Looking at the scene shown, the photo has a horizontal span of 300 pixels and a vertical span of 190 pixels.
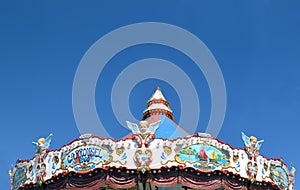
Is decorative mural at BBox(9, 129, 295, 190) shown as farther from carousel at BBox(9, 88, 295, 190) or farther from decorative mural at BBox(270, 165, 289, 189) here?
decorative mural at BBox(270, 165, 289, 189)

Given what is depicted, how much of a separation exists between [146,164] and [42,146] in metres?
4.28

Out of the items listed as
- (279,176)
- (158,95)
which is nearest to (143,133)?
(279,176)

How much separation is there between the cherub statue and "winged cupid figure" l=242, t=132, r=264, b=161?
755cm

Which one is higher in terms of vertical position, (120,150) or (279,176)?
(120,150)

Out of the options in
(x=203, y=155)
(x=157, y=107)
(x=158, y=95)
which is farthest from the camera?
(x=158, y=95)

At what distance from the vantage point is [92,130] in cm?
2002

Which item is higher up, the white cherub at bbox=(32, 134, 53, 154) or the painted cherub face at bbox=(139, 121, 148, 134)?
the white cherub at bbox=(32, 134, 53, 154)

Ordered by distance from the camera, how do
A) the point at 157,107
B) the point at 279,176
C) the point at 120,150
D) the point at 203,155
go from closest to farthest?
the point at 120,150 → the point at 203,155 → the point at 279,176 → the point at 157,107

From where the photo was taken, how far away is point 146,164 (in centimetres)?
1845

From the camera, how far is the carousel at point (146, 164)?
18.5m

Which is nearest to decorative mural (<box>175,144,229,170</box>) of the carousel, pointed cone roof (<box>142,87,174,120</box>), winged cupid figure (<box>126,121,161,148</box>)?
the carousel

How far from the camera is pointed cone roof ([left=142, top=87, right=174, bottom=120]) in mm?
26234

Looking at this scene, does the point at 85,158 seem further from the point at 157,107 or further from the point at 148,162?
Answer: the point at 157,107

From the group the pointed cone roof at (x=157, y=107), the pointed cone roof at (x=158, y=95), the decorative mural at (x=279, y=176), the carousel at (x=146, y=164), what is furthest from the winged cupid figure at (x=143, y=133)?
the pointed cone roof at (x=158, y=95)
